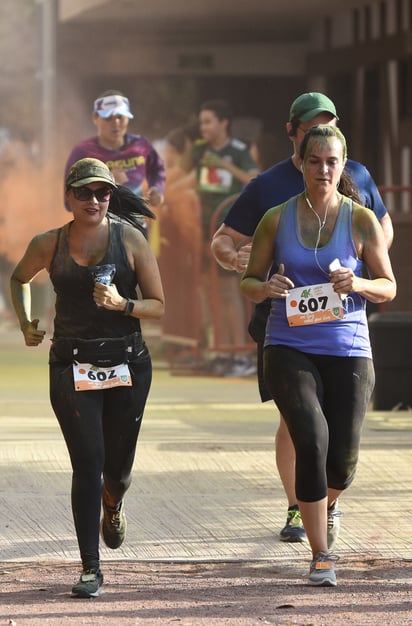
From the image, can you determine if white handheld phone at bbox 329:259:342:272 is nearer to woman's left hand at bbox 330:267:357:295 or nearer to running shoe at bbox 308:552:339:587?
woman's left hand at bbox 330:267:357:295

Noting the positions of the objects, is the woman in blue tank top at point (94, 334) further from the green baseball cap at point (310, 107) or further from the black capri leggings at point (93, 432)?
the green baseball cap at point (310, 107)

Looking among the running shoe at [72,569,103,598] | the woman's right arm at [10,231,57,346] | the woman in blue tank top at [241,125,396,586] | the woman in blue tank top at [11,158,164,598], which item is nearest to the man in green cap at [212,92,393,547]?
the woman in blue tank top at [241,125,396,586]

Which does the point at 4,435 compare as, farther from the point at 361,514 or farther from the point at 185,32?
the point at 185,32

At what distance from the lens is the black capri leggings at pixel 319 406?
7141 millimetres

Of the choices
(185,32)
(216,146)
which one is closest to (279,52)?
(185,32)

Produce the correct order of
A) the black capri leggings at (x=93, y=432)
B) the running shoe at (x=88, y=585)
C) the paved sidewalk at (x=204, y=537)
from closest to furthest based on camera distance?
1. the paved sidewalk at (x=204, y=537)
2. the running shoe at (x=88, y=585)
3. the black capri leggings at (x=93, y=432)

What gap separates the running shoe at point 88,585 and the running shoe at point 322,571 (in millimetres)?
849

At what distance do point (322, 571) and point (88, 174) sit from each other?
1.83 m

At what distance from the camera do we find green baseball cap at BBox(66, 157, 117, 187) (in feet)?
23.4

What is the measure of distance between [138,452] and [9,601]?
3.89 m

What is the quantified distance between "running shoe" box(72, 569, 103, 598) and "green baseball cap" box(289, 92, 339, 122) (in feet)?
7.11

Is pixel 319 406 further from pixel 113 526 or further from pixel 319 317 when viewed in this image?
pixel 113 526

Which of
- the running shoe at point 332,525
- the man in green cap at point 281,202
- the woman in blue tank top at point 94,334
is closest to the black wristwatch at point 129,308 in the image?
the woman in blue tank top at point 94,334

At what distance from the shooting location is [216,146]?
16.5 m
